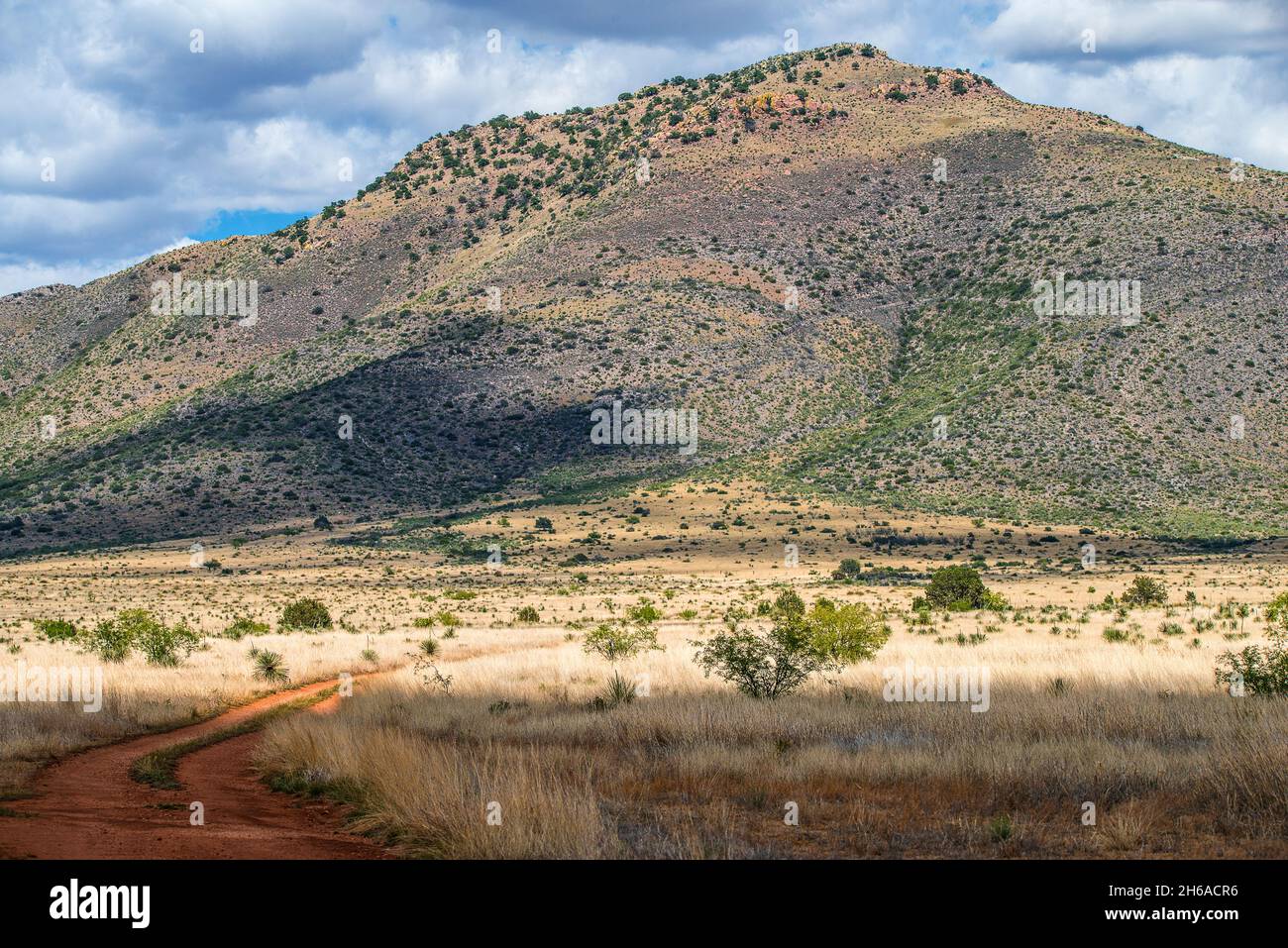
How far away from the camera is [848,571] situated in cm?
Answer: 6106

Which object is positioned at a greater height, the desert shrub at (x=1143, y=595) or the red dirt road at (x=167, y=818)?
the red dirt road at (x=167, y=818)

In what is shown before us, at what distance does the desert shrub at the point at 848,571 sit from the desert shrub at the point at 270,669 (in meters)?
38.1

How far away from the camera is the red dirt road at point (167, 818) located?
32.2 ft

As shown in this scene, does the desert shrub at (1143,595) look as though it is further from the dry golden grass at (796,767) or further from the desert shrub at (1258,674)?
the desert shrub at (1258,674)

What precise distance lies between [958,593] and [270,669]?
91.0ft

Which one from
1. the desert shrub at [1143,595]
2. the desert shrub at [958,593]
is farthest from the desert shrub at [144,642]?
the desert shrub at [1143,595]

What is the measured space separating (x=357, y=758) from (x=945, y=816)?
264 inches

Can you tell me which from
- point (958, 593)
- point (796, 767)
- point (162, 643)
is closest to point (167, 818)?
point (796, 767)

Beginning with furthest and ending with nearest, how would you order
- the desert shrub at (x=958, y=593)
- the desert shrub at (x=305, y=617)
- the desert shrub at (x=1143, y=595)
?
the desert shrub at (x=1143, y=595) → the desert shrub at (x=958, y=593) → the desert shrub at (x=305, y=617)

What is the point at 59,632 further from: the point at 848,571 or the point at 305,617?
the point at 848,571

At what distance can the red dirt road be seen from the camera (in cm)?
983

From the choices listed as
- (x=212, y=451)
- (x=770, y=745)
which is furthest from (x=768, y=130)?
(x=770, y=745)

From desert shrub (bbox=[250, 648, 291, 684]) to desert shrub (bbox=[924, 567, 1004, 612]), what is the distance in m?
26.5

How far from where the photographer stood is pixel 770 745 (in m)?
14.1
